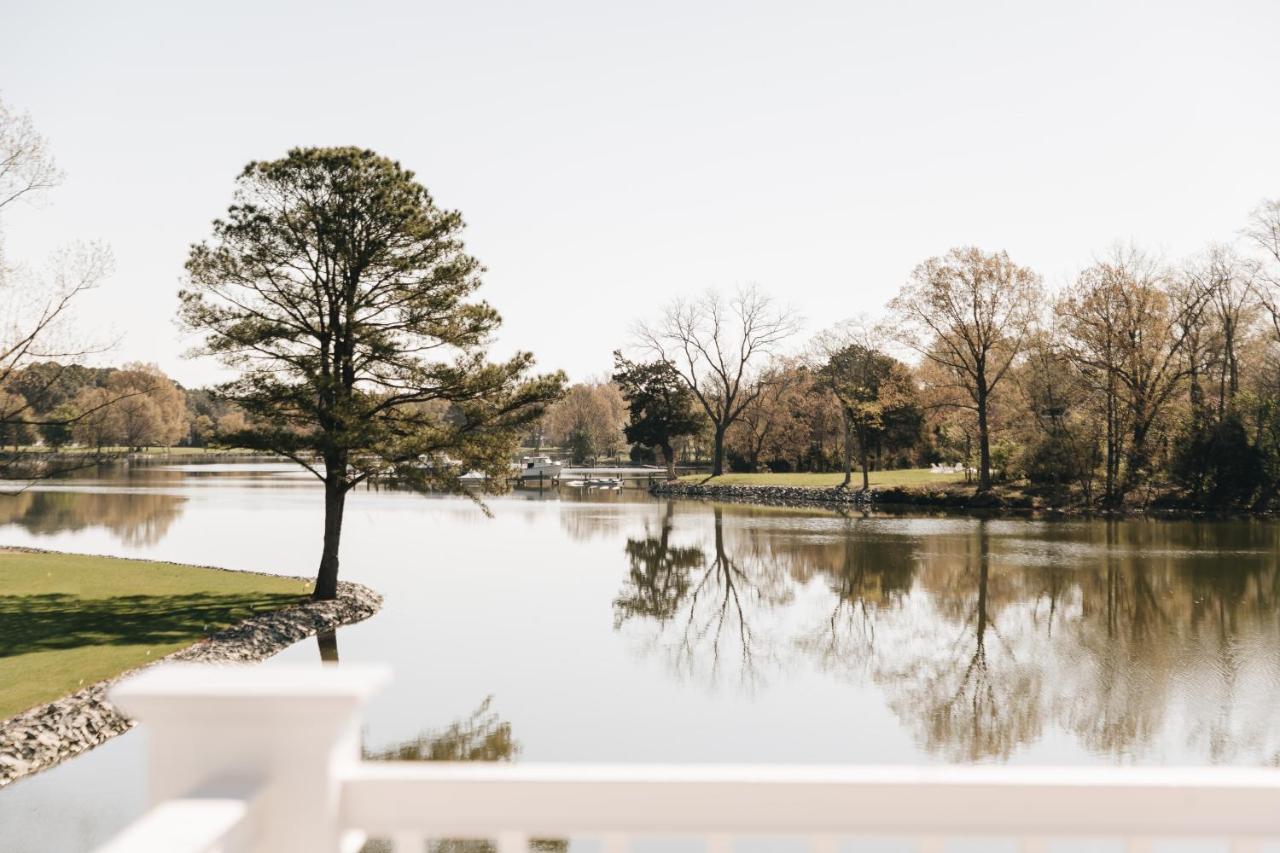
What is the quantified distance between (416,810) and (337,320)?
1701cm

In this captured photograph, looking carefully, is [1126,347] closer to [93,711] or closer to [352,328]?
[352,328]

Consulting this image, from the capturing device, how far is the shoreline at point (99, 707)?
9.18 m

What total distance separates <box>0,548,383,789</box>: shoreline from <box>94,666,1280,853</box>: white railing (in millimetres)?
9357

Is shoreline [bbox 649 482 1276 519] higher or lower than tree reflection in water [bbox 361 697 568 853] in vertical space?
higher

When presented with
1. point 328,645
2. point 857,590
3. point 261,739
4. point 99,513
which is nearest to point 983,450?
point 857,590

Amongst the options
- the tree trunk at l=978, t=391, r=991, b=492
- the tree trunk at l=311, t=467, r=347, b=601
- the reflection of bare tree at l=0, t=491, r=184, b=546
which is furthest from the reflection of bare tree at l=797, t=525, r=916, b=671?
the reflection of bare tree at l=0, t=491, r=184, b=546

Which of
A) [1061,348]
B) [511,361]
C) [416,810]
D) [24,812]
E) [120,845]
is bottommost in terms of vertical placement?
[24,812]

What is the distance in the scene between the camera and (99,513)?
106 ft

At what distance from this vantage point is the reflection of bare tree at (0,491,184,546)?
2700cm

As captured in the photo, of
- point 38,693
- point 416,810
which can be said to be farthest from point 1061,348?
point 416,810

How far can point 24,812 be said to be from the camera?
314 inches

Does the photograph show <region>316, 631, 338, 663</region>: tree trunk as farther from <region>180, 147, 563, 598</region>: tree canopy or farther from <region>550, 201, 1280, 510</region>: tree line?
<region>550, 201, 1280, 510</region>: tree line

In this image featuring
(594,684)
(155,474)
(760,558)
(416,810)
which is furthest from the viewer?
(155,474)

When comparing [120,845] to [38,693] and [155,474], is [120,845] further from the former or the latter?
[155,474]
